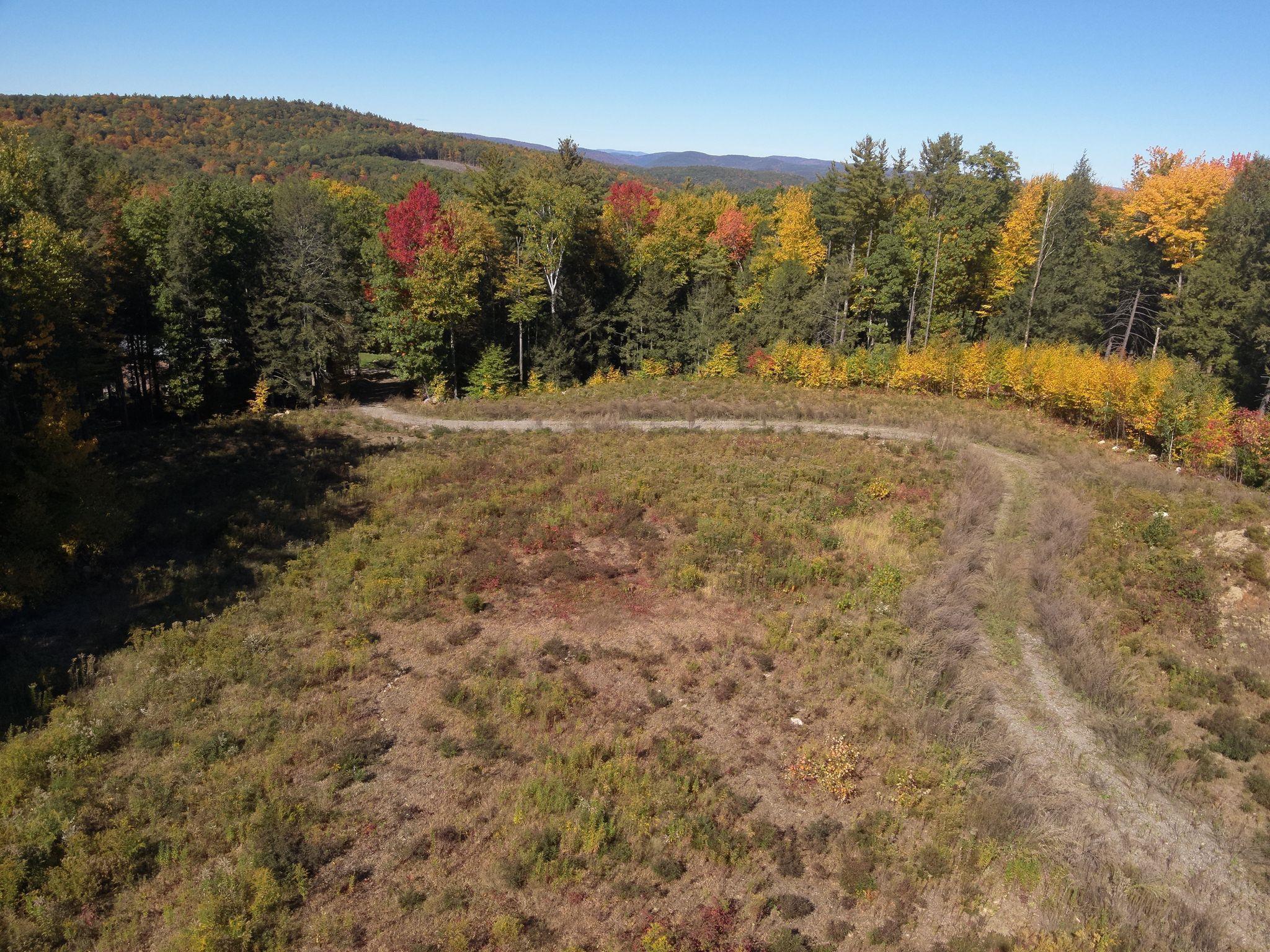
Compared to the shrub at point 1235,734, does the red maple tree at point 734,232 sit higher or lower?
higher

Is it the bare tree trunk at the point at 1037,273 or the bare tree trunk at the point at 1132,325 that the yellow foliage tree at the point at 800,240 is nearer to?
the bare tree trunk at the point at 1037,273

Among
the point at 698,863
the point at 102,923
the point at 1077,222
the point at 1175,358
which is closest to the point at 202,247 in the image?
the point at 102,923

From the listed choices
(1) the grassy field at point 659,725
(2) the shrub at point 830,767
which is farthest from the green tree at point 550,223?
(2) the shrub at point 830,767

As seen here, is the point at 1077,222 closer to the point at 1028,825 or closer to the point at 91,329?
the point at 1028,825

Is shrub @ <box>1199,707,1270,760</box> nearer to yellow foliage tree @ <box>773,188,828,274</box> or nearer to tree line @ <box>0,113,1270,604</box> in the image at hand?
tree line @ <box>0,113,1270,604</box>

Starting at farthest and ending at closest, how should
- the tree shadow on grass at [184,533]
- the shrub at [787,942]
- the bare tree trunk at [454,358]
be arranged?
the bare tree trunk at [454,358], the tree shadow on grass at [184,533], the shrub at [787,942]

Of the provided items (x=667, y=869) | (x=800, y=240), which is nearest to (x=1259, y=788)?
(x=667, y=869)

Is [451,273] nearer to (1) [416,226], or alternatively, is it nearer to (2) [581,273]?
(1) [416,226]
